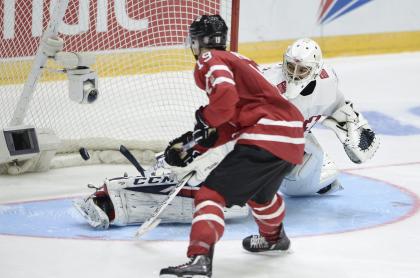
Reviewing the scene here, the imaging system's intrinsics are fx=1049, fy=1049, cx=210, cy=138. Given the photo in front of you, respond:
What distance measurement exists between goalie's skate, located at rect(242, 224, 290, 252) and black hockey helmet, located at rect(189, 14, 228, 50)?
0.68 meters

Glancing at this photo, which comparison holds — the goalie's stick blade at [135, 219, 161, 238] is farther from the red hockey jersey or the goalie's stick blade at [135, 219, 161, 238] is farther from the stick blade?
the red hockey jersey

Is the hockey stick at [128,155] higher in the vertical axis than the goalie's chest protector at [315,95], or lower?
lower

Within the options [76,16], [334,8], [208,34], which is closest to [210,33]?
[208,34]

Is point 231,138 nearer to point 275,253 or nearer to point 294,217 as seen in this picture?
point 275,253

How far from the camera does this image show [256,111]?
338 cm

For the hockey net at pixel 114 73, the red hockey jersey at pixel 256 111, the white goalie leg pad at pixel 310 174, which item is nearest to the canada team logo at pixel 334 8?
the hockey net at pixel 114 73

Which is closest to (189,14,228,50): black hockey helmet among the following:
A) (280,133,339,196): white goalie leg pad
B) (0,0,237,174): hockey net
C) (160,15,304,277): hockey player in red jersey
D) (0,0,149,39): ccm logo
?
(160,15,304,277): hockey player in red jersey

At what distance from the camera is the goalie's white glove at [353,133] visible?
445 centimetres

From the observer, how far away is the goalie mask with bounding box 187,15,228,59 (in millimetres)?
3490

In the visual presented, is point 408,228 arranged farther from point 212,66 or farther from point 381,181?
point 212,66

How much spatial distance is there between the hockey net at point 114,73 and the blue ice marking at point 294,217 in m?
0.92

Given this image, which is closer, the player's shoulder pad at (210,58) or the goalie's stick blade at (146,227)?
the player's shoulder pad at (210,58)

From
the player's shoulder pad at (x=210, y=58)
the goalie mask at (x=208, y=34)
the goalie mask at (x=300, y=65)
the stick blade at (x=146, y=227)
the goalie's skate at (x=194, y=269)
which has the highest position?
the goalie mask at (x=208, y=34)

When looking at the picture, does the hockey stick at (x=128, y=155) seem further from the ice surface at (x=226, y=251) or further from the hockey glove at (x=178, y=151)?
the hockey glove at (x=178, y=151)
